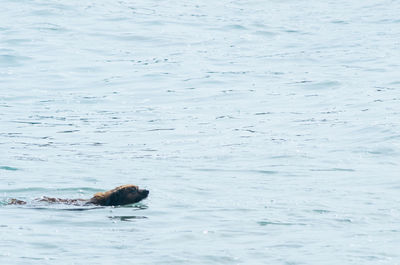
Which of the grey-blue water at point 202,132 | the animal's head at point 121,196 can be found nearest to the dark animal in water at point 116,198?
the animal's head at point 121,196

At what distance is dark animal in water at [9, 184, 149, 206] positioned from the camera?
9.14 metres

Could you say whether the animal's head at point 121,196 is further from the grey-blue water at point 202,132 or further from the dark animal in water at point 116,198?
the grey-blue water at point 202,132

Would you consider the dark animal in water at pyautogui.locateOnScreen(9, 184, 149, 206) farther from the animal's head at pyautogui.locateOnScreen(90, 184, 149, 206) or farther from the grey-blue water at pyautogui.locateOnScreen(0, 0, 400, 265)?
the grey-blue water at pyautogui.locateOnScreen(0, 0, 400, 265)

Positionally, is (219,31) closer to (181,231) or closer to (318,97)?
(318,97)

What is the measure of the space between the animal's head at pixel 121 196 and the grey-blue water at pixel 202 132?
17 cm

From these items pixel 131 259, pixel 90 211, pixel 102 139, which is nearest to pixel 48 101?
pixel 102 139

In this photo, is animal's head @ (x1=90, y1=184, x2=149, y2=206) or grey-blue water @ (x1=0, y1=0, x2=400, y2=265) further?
animal's head @ (x1=90, y1=184, x2=149, y2=206)

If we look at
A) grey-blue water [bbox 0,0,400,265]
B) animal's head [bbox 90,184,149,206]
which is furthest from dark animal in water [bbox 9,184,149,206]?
grey-blue water [bbox 0,0,400,265]

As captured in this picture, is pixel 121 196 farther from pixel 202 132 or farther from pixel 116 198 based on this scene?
pixel 202 132

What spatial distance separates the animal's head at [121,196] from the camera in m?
9.14

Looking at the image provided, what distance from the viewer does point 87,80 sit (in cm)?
1758

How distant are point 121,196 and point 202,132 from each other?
14.2 feet

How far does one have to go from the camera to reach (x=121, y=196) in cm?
914

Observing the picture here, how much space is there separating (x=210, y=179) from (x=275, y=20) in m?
14.2
